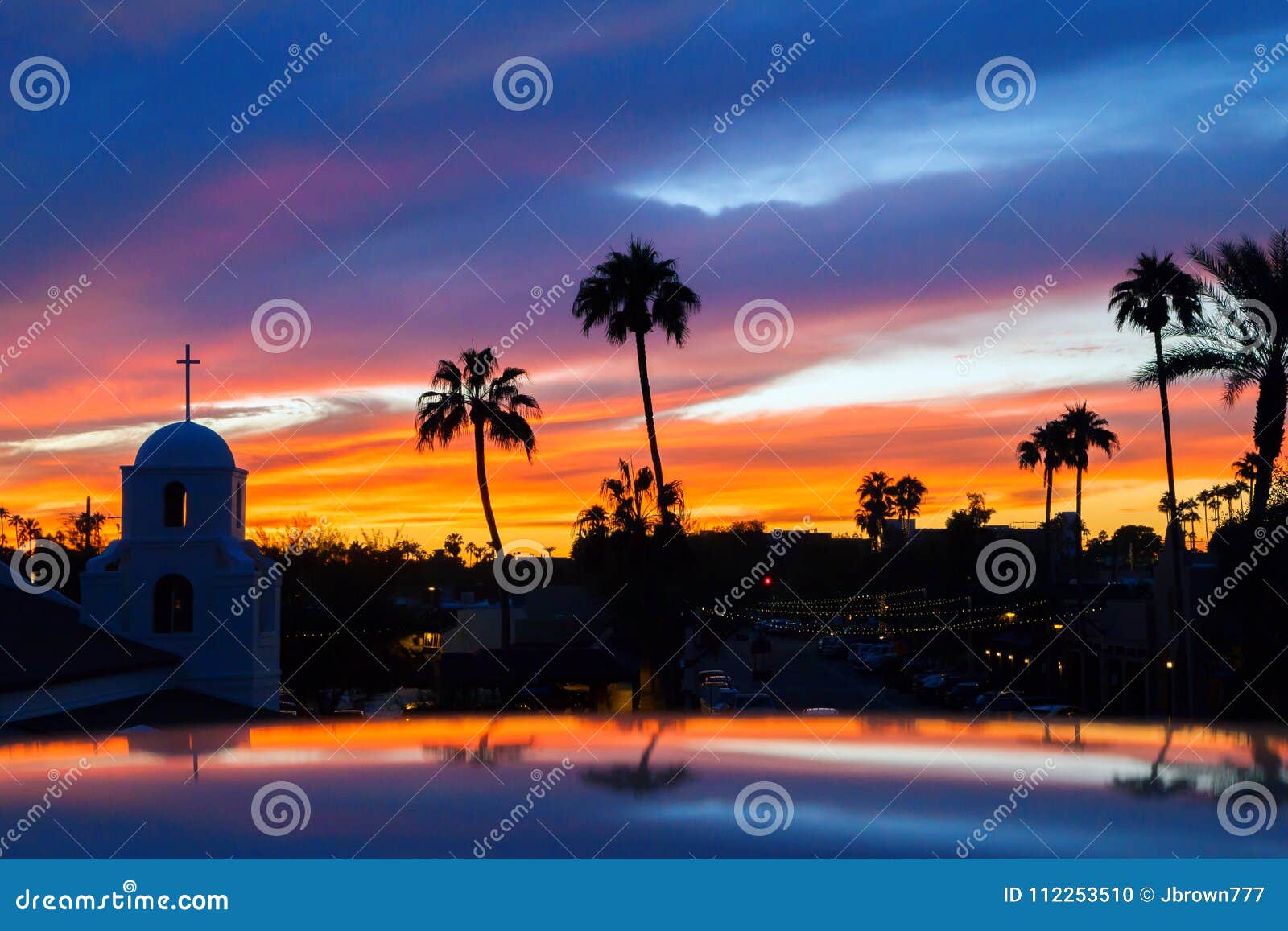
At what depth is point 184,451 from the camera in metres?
26.2

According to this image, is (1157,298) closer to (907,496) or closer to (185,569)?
(185,569)

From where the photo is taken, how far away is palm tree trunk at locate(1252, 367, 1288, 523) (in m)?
26.3

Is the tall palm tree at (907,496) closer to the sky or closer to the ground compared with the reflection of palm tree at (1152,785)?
closer to the sky

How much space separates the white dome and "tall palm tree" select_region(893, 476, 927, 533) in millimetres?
101007

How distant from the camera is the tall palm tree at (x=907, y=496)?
123m

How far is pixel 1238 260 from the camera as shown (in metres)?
26.5

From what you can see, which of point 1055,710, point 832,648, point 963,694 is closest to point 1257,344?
point 1055,710

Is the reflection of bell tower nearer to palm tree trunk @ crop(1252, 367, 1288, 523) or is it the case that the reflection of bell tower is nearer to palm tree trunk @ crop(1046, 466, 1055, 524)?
palm tree trunk @ crop(1252, 367, 1288, 523)

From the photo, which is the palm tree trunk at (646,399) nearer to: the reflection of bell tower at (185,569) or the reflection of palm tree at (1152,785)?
the reflection of bell tower at (185,569)

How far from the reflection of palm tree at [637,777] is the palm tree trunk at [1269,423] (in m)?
20.0

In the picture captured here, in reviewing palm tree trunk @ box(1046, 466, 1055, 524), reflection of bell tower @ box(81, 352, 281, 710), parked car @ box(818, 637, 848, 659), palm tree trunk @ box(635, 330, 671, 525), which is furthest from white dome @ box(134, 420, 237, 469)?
parked car @ box(818, 637, 848, 659)

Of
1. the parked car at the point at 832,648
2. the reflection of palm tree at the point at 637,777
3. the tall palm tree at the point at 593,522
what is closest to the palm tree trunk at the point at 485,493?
the tall palm tree at the point at 593,522

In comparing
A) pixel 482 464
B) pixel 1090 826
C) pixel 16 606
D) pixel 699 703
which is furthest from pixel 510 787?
pixel 699 703

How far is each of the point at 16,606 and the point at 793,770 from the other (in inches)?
766
